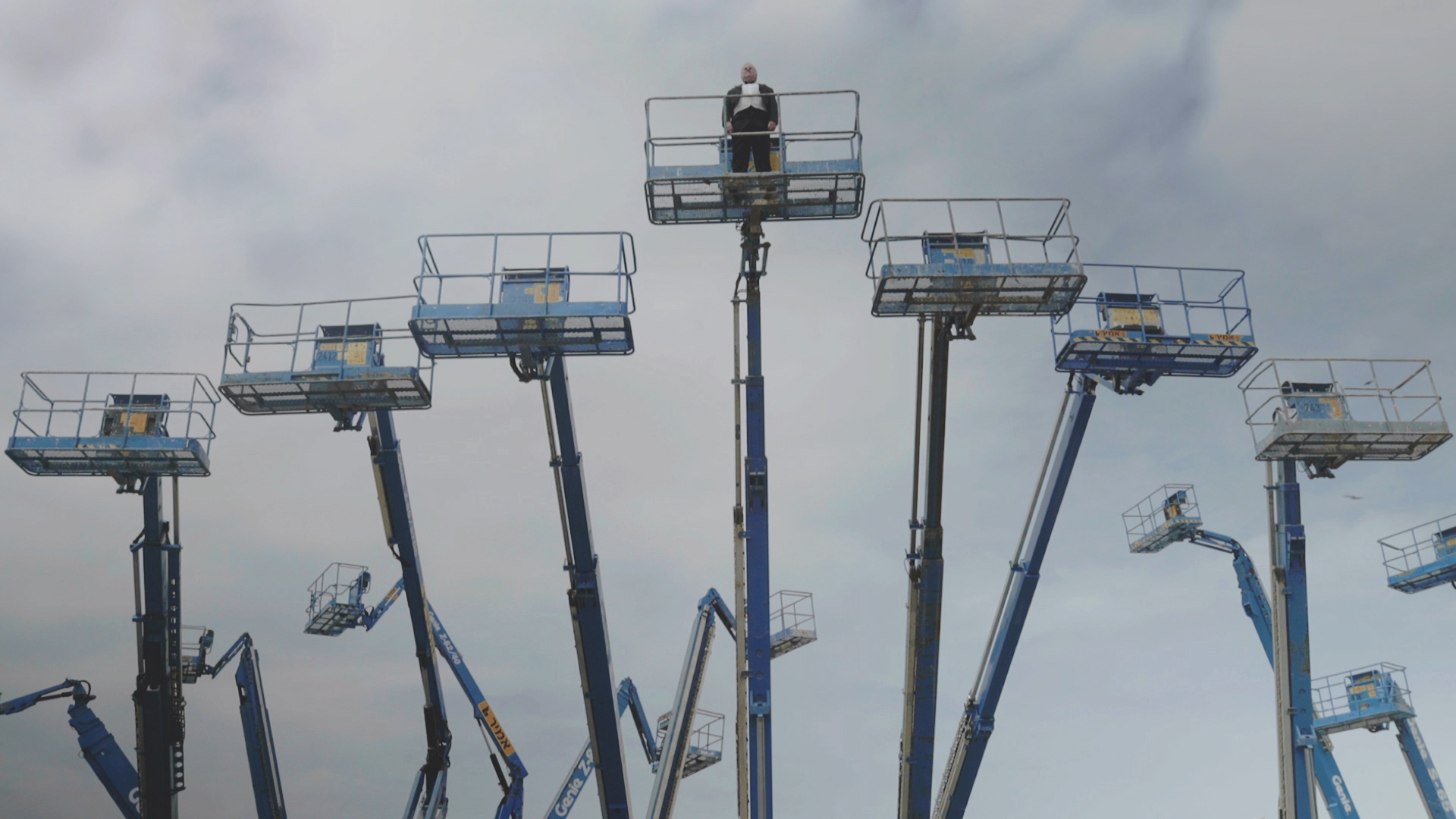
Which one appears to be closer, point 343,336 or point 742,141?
point 742,141

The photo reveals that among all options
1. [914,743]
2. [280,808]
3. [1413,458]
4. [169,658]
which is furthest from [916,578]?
[280,808]

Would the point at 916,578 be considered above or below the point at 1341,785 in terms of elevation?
above

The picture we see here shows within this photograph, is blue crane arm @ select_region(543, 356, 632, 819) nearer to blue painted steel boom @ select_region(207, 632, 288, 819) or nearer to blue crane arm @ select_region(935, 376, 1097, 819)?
blue crane arm @ select_region(935, 376, 1097, 819)

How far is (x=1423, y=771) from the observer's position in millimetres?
29219

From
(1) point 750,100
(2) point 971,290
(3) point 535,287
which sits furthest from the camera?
(3) point 535,287

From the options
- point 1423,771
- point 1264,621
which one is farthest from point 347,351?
point 1423,771

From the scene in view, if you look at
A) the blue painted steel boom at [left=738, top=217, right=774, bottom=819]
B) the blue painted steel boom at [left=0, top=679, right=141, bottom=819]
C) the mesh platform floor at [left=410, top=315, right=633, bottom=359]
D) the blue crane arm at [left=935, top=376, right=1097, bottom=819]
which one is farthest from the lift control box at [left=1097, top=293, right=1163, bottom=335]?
the blue painted steel boom at [left=0, top=679, right=141, bottom=819]

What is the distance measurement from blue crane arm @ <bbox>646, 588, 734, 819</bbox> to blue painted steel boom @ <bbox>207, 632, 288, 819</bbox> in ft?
33.6

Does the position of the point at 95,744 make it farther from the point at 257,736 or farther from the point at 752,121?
the point at 752,121

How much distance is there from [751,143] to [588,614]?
8822 mm

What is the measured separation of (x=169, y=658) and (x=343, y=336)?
8.39 m

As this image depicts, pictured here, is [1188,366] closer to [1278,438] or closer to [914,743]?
[1278,438]

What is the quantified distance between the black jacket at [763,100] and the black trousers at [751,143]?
136 millimetres

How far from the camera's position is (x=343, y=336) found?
58.1ft
